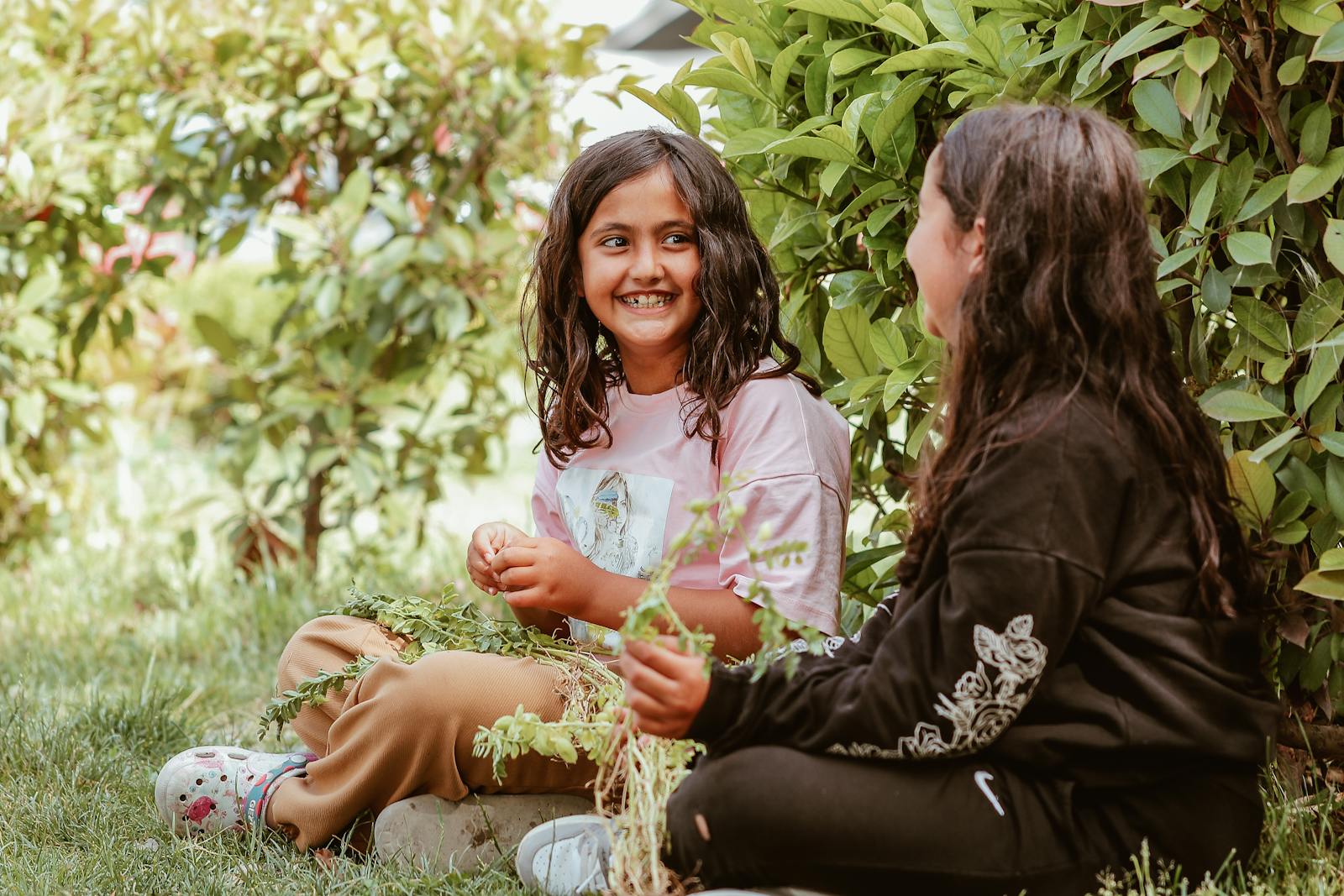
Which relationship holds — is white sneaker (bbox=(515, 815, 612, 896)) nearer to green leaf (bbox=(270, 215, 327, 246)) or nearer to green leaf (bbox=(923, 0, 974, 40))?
green leaf (bbox=(923, 0, 974, 40))

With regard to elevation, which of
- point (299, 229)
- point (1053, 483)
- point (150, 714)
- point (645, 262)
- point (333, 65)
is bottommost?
point (150, 714)

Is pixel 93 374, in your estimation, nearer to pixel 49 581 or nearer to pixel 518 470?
pixel 49 581

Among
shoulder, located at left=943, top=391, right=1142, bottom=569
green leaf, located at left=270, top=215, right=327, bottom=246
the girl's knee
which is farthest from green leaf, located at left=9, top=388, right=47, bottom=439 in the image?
shoulder, located at left=943, top=391, right=1142, bottom=569

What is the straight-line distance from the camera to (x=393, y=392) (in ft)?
12.4

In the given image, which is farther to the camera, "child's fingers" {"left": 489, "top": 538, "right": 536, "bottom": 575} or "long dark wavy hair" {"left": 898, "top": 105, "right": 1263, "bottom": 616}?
"child's fingers" {"left": 489, "top": 538, "right": 536, "bottom": 575}

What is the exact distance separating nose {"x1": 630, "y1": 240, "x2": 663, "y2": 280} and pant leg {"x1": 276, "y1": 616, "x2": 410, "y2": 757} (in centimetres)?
76

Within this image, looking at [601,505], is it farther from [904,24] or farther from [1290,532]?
[1290,532]

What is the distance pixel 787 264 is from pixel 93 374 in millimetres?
2930

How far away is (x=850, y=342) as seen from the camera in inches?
89.5

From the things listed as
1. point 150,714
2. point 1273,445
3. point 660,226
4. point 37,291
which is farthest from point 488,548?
point 37,291

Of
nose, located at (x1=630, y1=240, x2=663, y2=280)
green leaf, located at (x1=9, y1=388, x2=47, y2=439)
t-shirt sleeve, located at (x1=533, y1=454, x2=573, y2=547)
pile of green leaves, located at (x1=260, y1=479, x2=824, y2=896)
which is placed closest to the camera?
pile of green leaves, located at (x1=260, y1=479, x2=824, y2=896)

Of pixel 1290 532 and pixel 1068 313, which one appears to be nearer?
pixel 1068 313

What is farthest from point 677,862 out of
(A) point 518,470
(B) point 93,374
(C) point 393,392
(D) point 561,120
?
(A) point 518,470

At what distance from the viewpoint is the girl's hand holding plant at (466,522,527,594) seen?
218 centimetres
